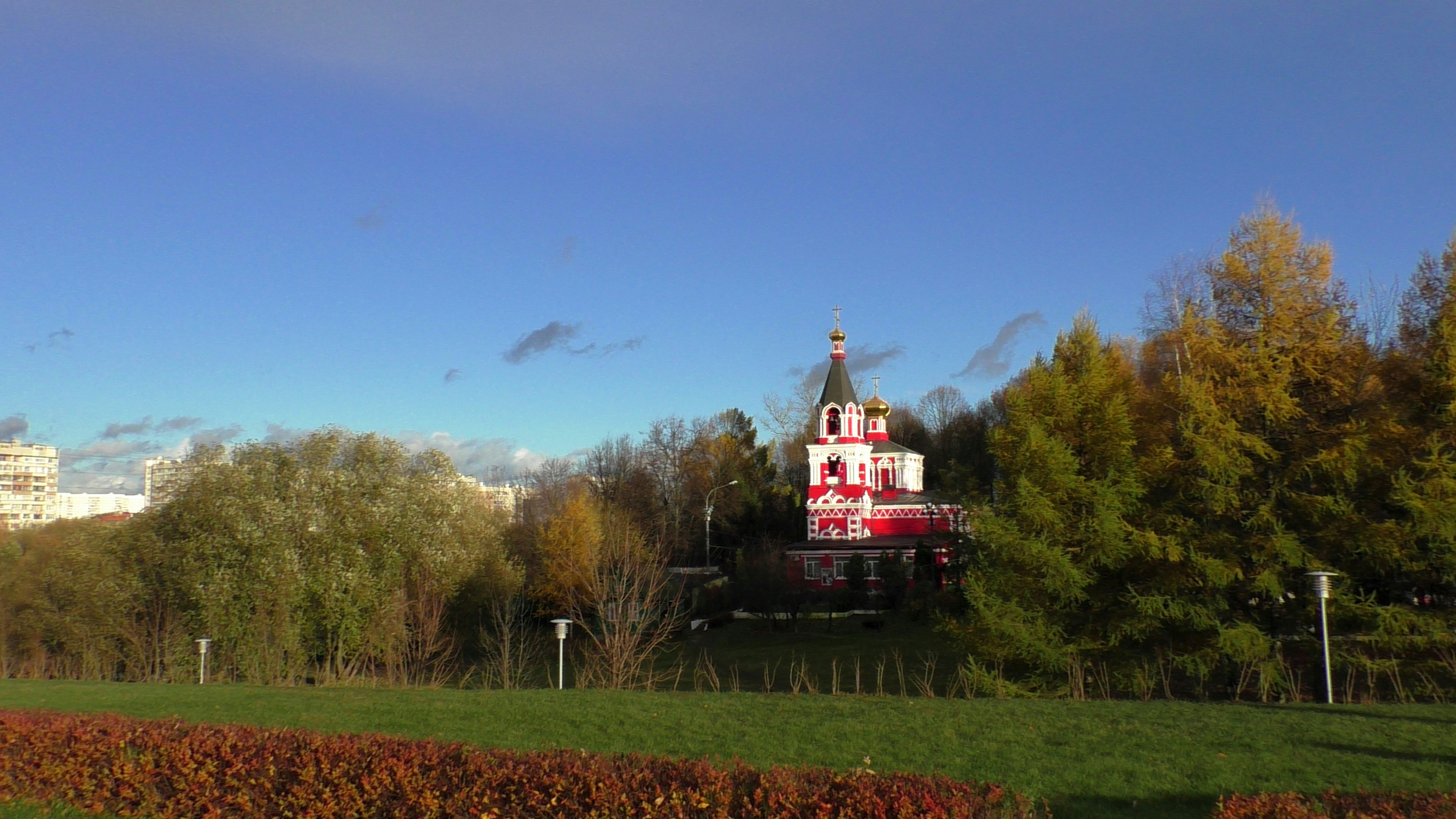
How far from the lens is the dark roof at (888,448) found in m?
56.3

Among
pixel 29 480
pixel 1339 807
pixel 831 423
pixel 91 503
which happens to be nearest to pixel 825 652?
pixel 831 423

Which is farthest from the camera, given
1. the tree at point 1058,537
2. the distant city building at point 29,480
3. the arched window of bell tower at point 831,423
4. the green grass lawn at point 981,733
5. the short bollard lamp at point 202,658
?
the distant city building at point 29,480

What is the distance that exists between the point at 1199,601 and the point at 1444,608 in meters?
4.07

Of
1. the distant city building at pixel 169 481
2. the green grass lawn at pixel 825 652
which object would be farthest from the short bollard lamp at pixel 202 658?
the green grass lawn at pixel 825 652

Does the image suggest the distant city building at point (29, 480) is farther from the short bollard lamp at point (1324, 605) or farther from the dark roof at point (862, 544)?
the short bollard lamp at point (1324, 605)

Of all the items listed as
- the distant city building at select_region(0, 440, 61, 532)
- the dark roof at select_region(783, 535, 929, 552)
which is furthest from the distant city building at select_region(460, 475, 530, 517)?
the distant city building at select_region(0, 440, 61, 532)

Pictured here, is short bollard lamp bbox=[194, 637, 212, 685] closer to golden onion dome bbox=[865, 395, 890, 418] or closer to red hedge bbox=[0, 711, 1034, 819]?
red hedge bbox=[0, 711, 1034, 819]

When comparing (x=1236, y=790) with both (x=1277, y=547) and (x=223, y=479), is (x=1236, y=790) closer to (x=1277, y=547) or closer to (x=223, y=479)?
(x=1277, y=547)

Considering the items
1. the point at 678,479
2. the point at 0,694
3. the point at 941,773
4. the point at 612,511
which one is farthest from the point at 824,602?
the point at 941,773

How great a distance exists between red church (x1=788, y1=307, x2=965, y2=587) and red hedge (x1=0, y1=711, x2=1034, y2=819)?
39.1 metres

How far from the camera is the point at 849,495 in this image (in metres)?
51.2

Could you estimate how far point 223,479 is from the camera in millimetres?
23828

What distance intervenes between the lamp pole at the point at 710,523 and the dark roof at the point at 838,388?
688 centimetres

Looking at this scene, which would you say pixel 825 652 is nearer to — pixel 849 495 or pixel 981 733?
pixel 849 495
